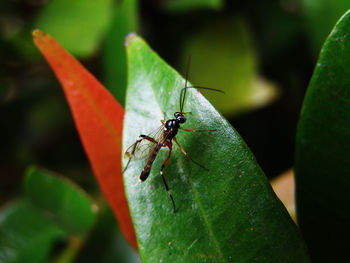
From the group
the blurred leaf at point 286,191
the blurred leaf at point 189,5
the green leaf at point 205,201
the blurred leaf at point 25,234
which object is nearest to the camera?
the green leaf at point 205,201

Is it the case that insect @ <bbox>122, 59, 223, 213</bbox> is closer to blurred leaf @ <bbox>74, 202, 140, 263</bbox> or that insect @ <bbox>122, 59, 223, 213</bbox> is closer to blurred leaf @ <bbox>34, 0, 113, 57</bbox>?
blurred leaf @ <bbox>74, 202, 140, 263</bbox>

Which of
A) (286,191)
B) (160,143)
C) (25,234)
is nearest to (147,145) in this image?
(160,143)

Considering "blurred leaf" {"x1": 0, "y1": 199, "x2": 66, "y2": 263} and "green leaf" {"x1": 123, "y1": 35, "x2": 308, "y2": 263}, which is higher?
"green leaf" {"x1": 123, "y1": 35, "x2": 308, "y2": 263}

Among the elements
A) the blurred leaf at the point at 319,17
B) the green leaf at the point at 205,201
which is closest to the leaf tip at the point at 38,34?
the green leaf at the point at 205,201

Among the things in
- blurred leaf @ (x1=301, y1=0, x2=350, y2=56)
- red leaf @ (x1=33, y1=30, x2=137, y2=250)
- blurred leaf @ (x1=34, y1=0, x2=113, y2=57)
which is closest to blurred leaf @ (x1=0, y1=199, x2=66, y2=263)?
red leaf @ (x1=33, y1=30, x2=137, y2=250)

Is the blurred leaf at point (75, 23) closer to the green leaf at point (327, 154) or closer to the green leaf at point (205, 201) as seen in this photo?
the green leaf at point (205, 201)
